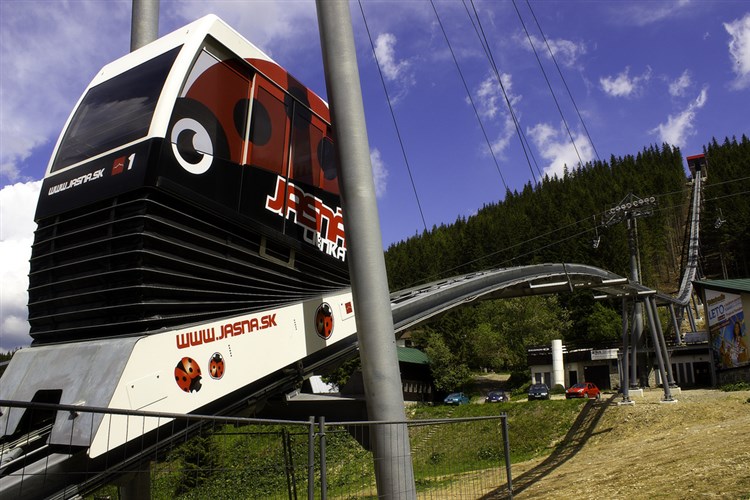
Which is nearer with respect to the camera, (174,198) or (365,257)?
(174,198)

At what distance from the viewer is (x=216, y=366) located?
5.99 meters

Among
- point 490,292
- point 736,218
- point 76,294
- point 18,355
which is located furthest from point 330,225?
point 736,218

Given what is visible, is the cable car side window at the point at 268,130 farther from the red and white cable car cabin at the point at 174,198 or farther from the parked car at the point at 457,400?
the parked car at the point at 457,400

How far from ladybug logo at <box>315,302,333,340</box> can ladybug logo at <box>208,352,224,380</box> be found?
66.4 inches

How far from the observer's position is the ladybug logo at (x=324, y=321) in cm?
758

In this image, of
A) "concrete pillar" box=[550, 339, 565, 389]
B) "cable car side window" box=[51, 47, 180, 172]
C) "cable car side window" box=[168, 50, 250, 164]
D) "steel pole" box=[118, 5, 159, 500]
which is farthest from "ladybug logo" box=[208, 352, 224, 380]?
"concrete pillar" box=[550, 339, 565, 389]

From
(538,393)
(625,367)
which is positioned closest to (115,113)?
(625,367)

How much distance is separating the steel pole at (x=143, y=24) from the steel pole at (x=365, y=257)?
3205mm

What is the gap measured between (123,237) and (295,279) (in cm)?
225

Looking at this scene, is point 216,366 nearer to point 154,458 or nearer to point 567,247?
point 154,458

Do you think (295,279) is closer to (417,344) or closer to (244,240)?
(244,240)

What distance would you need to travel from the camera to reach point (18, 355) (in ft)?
20.0

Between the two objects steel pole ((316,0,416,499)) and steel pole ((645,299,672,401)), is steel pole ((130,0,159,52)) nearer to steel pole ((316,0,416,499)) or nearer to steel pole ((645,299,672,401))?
steel pole ((316,0,416,499))

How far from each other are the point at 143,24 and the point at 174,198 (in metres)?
4.61
